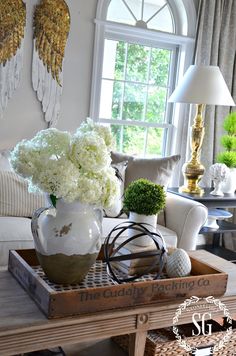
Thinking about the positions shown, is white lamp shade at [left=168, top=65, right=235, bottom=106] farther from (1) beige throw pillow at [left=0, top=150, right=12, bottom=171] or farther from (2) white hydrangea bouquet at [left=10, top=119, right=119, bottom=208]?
(2) white hydrangea bouquet at [left=10, top=119, right=119, bottom=208]

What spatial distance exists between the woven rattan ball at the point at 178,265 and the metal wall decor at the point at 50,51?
1.98m

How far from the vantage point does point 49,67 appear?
359cm

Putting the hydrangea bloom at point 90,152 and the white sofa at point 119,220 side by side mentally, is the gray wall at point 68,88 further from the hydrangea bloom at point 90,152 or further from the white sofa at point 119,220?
the hydrangea bloom at point 90,152

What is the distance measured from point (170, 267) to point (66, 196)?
64 centimetres

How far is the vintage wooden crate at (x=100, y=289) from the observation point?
64.1 inches

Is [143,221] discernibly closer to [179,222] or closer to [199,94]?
[179,222]

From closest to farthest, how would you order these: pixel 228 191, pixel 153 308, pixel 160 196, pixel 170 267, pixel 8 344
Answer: pixel 8 344 → pixel 153 308 → pixel 170 267 → pixel 160 196 → pixel 228 191

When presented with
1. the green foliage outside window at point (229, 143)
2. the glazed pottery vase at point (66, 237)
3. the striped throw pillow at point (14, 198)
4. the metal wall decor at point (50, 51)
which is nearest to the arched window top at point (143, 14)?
the metal wall decor at point (50, 51)

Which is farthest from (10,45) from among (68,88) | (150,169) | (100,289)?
(100,289)

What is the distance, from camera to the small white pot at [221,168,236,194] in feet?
12.7

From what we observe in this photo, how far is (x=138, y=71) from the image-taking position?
411 centimetres

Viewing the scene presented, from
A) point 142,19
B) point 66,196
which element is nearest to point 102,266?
point 66,196

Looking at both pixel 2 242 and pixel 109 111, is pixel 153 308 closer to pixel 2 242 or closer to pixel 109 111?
pixel 2 242

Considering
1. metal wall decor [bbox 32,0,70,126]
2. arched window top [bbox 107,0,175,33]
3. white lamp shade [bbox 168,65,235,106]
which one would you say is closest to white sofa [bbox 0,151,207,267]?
white lamp shade [bbox 168,65,235,106]
